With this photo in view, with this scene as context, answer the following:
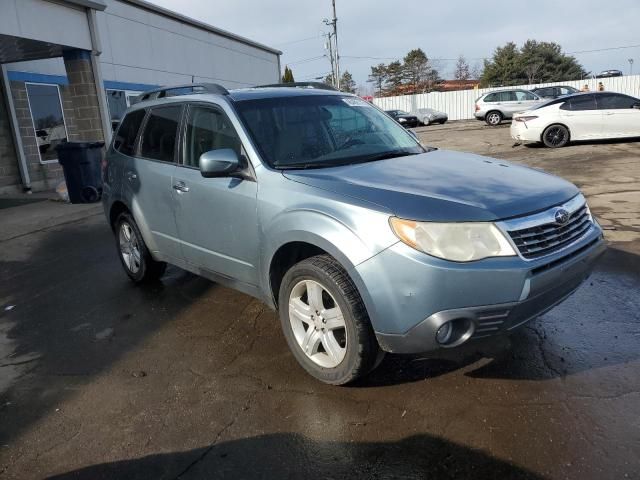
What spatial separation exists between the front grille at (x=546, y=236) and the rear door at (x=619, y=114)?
1288 centimetres

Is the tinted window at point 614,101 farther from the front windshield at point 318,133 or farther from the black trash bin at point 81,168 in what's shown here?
the black trash bin at point 81,168

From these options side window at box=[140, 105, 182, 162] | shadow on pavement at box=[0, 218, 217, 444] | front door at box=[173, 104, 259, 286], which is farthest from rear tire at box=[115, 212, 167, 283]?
front door at box=[173, 104, 259, 286]

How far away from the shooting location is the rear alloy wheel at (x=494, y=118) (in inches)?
1055

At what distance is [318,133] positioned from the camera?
3896mm

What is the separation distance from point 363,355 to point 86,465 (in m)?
1.55

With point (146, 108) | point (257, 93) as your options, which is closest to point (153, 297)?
point (146, 108)

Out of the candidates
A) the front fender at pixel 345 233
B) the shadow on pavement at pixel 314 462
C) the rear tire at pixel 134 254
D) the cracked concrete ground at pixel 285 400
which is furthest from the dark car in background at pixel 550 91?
the shadow on pavement at pixel 314 462

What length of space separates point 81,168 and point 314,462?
10.2m

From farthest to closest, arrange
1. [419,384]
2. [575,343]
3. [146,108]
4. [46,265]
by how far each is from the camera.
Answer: [46,265] → [146,108] → [575,343] → [419,384]

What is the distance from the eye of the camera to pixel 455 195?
2838 mm

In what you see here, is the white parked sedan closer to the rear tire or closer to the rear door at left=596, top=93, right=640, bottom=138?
the rear door at left=596, top=93, right=640, bottom=138

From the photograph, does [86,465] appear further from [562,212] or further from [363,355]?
[562,212]

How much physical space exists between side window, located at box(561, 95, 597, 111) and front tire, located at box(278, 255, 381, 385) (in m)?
13.5

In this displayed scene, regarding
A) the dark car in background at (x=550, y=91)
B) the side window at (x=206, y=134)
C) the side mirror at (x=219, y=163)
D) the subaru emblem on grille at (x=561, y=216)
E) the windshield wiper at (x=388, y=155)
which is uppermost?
the dark car in background at (x=550, y=91)
